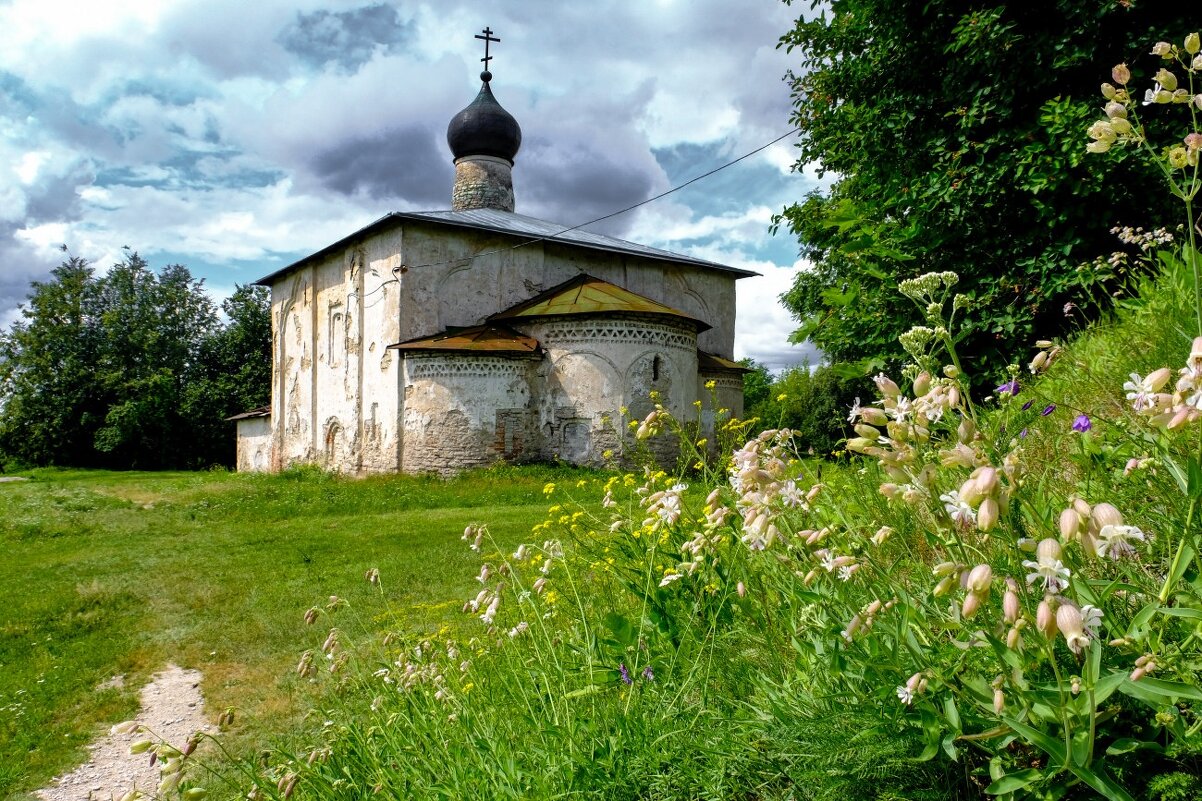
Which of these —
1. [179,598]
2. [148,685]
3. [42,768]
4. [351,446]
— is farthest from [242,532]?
[351,446]

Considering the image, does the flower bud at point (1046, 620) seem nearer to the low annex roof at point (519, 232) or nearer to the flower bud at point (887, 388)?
the flower bud at point (887, 388)

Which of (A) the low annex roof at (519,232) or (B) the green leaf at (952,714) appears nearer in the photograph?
(B) the green leaf at (952,714)

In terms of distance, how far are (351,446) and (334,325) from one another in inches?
164

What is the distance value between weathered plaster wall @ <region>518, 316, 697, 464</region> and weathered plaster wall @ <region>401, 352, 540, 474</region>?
2.51 ft

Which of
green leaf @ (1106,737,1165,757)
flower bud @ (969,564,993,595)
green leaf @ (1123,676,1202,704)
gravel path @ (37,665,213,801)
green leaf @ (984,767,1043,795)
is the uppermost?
flower bud @ (969,564,993,595)

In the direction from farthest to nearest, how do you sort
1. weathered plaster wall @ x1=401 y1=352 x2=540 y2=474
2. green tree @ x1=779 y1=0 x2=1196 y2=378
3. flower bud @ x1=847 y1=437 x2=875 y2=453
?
1. weathered plaster wall @ x1=401 y1=352 x2=540 y2=474
2. green tree @ x1=779 y1=0 x2=1196 y2=378
3. flower bud @ x1=847 y1=437 x2=875 y2=453

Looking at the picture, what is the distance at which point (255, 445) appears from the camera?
27.3 meters

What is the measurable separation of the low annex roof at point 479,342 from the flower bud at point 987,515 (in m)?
15.9

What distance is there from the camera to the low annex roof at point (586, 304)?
17.0 metres

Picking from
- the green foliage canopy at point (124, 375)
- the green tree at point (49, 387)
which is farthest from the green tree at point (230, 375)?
the green tree at point (49, 387)

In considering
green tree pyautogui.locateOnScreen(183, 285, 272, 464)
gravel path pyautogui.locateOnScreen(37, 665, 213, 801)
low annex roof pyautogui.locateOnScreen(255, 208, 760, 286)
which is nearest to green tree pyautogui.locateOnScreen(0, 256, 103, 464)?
green tree pyautogui.locateOnScreen(183, 285, 272, 464)

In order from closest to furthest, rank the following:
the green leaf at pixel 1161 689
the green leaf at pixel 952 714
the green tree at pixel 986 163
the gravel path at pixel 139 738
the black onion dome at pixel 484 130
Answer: the green leaf at pixel 1161 689 < the green leaf at pixel 952 714 < the gravel path at pixel 139 738 < the green tree at pixel 986 163 < the black onion dome at pixel 484 130

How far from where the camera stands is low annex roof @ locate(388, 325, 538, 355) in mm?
16703

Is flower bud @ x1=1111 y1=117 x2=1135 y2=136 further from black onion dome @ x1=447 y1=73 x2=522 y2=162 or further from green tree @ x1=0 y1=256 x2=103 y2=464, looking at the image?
green tree @ x1=0 y1=256 x2=103 y2=464
